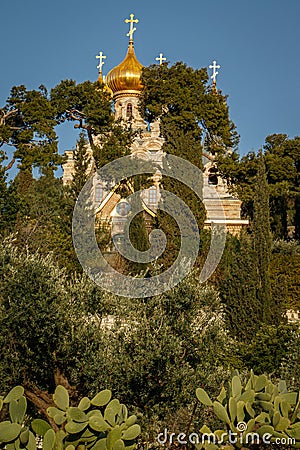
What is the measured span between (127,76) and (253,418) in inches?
921

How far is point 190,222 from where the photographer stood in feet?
47.0

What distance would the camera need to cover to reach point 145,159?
19.2 meters

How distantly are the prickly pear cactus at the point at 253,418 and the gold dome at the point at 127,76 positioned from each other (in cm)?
2273

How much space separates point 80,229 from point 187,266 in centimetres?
788

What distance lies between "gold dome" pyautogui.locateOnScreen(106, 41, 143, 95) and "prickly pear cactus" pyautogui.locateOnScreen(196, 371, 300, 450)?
22730 millimetres

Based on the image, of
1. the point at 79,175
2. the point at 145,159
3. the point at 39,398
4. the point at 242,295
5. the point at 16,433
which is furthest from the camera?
the point at 145,159

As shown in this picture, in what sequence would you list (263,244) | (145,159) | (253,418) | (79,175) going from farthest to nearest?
1. (145,159)
2. (79,175)
3. (263,244)
4. (253,418)

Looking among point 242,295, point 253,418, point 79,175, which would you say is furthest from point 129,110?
point 253,418

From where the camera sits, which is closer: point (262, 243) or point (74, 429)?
point (74, 429)

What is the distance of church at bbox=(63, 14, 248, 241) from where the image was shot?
17.5 m

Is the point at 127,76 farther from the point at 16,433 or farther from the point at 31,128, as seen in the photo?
the point at 16,433

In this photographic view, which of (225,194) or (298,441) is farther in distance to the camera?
(225,194)

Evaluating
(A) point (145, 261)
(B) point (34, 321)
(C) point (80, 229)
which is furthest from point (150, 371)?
(C) point (80, 229)

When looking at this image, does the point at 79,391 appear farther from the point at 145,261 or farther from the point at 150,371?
the point at 145,261
